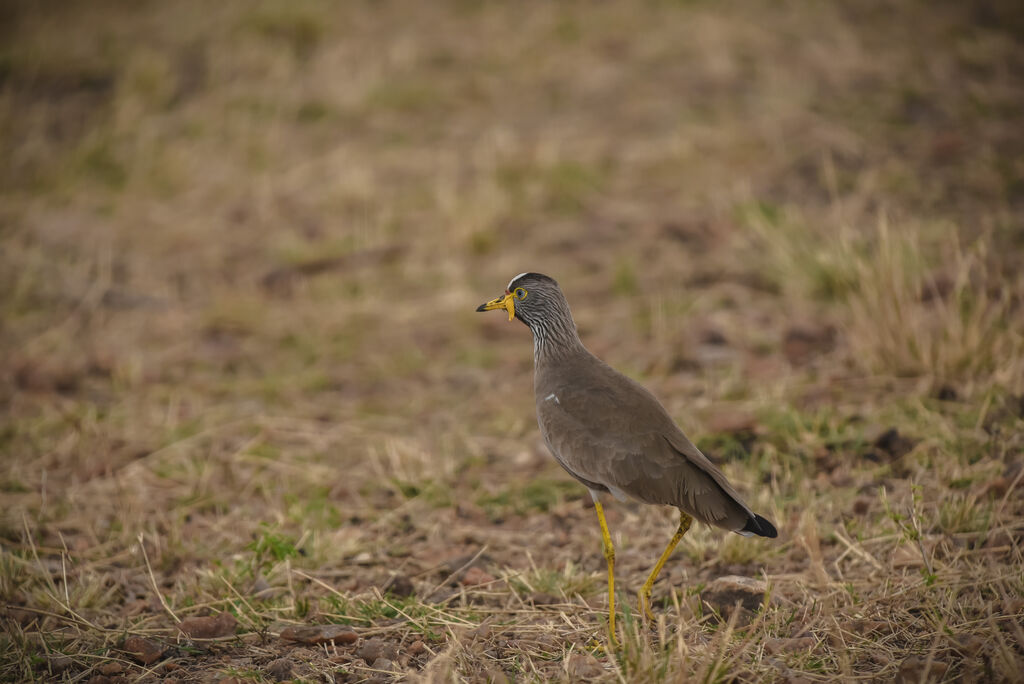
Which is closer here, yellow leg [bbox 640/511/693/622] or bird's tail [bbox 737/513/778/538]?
bird's tail [bbox 737/513/778/538]

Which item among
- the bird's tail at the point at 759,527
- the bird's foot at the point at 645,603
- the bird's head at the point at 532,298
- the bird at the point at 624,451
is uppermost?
the bird's head at the point at 532,298

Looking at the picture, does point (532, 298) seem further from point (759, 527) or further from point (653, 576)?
point (759, 527)

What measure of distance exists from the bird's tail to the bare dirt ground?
203mm

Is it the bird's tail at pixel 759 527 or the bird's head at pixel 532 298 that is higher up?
the bird's head at pixel 532 298

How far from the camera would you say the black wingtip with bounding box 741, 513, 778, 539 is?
345 centimetres

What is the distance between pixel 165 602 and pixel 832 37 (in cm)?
973

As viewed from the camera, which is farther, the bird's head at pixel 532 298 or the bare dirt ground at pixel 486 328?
the bird's head at pixel 532 298

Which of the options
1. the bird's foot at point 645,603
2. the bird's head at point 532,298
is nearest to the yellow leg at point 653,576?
the bird's foot at point 645,603

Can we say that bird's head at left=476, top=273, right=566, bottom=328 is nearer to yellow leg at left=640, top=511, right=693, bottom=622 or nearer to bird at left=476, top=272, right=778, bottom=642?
bird at left=476, top=272, right=778, bottom=642

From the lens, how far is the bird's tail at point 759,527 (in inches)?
136

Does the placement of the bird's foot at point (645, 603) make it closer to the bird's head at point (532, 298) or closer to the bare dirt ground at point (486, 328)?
the bare dirt ground at point (486, 328)

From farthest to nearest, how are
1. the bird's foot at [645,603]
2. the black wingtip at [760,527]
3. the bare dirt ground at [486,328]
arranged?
the bare dirt ground at [486,328] < the bird's foot at [645,603] < the black wingtip at [760,527]

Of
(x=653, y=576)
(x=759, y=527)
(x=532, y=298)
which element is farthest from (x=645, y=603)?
(x=532, y=298)

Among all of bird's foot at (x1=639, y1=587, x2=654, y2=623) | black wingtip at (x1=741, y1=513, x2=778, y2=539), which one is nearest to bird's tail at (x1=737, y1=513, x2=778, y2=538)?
black wingtip at (x1=741, y1=513, x2=778, y2=539)
